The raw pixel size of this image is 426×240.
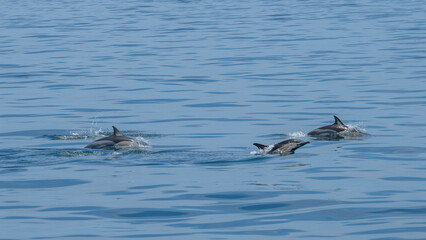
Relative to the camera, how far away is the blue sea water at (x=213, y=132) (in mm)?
15195

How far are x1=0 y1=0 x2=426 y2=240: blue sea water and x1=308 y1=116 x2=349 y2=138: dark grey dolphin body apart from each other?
1.03 ft

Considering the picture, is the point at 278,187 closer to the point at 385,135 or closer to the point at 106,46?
the point at 385,135

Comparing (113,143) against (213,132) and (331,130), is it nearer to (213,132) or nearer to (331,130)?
(213,132)

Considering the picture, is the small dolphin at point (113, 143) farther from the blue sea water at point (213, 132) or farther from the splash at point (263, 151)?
the splash at point (263, 151)

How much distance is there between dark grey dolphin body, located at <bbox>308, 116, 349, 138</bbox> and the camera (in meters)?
22.6

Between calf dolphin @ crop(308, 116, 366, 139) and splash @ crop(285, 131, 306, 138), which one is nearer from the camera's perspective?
calf dolphin @ crop(308, 116, 366, 139)

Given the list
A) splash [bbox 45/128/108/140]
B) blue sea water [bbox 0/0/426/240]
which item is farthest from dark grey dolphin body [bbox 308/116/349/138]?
splash [bbox 45/128/108/140]

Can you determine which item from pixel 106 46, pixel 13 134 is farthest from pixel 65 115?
pixel 106 46

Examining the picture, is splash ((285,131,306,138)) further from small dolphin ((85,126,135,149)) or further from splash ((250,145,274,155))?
small dolphin ((85,126,135,149))

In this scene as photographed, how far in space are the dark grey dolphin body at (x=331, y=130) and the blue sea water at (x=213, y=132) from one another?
0.31m

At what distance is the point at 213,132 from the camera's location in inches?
925

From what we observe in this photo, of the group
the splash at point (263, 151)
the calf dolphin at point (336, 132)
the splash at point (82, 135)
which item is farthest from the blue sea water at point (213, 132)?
the calf dolphin at point (336, 132)

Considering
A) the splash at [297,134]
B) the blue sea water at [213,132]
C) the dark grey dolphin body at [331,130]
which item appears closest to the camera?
the blue sea water at [213,132]

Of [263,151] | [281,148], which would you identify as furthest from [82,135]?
[281,148]
